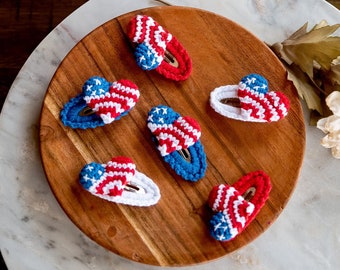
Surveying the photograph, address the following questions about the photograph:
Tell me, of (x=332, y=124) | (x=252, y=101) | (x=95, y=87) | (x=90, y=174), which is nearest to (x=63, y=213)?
(x=90, y=174)

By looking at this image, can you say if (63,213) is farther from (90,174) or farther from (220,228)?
(220,228)

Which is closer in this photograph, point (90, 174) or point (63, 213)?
point (90, 174)

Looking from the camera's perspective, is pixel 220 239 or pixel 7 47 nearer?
pixel 220 239

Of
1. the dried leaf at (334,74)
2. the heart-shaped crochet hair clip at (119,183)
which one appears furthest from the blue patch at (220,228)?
the dried leaf at (334,74)

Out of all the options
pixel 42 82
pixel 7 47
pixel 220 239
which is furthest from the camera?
pixel 7 47

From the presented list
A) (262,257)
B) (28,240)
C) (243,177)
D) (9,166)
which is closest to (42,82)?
(9,166)

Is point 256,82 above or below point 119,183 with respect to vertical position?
above

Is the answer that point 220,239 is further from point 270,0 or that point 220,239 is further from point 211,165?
point 270,0
